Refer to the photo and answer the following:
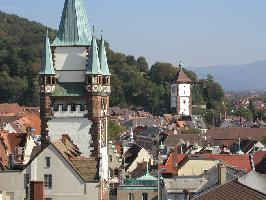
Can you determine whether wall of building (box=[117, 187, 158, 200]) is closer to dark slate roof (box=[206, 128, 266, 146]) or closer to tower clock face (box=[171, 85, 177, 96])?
dark slate roof (box=[206, 128, 266, 146])

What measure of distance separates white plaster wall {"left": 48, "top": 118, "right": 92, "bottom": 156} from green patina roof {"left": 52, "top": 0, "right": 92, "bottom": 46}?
480cm

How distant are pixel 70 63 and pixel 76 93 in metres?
2.01

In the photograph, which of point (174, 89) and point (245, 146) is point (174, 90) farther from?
point (245, 146)

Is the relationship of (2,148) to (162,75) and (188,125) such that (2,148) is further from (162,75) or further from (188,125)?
(162,75)

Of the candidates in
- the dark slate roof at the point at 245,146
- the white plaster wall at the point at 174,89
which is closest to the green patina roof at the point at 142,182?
the dark slate roof at the point at 245,146

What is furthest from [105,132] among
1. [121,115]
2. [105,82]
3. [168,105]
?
[168,105]

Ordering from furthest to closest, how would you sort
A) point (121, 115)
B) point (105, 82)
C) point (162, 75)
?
point (162, 75) → point (121, 115) → point (105, 82)

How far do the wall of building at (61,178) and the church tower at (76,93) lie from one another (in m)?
5.61

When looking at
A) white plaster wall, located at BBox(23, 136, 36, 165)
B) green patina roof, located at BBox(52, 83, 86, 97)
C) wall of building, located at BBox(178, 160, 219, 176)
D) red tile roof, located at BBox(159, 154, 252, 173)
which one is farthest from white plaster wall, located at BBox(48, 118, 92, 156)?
red tile roof, located at BBox(159, 154, 252, 173)

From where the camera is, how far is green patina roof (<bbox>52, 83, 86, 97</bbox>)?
47.6 m

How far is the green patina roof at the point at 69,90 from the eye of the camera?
156ft

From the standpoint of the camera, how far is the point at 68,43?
4897cm

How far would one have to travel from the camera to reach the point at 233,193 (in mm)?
31281

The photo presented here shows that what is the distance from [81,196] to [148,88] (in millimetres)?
145720
